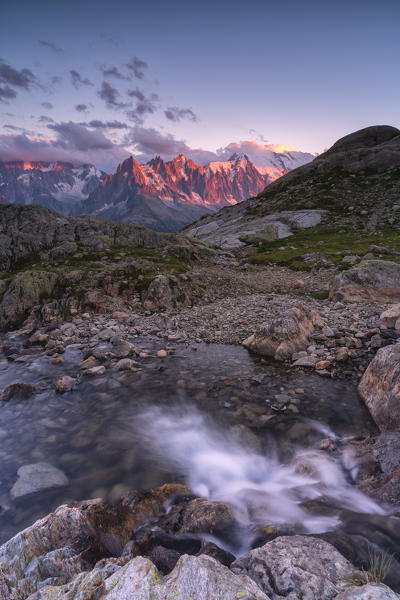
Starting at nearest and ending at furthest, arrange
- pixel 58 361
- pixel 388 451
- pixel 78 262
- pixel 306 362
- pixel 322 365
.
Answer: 1. pixel 388 451
2. pixel 322 365
3. pixel 306 362
4. pixel 58 361
5. pixel 78 262

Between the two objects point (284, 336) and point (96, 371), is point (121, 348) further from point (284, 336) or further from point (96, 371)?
point (284, 336)

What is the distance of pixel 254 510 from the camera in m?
6.50

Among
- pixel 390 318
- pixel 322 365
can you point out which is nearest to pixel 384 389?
pixel 322 365

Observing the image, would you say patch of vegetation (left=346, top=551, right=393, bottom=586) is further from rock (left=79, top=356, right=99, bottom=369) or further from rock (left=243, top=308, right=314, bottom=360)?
rock (left=79, top=356, right=99, bottom=369)

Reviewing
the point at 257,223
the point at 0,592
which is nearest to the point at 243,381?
the point at 0,592

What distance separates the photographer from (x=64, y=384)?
40.5ft

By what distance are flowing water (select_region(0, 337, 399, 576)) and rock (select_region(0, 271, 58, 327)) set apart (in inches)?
362

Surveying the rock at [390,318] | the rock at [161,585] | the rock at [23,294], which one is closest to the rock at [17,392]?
the rock at [161,585]

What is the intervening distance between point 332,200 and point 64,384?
8956 centimetres

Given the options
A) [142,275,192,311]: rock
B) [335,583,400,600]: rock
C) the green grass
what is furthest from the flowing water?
the green grass

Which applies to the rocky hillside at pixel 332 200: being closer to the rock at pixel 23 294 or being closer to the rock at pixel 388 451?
the rock at pixel 23 294

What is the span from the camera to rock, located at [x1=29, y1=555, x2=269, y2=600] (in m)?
3.29

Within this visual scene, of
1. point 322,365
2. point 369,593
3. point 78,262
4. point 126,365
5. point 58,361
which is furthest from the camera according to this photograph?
point 78,262

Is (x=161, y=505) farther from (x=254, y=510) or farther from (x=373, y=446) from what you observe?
(x=373, y=446)
